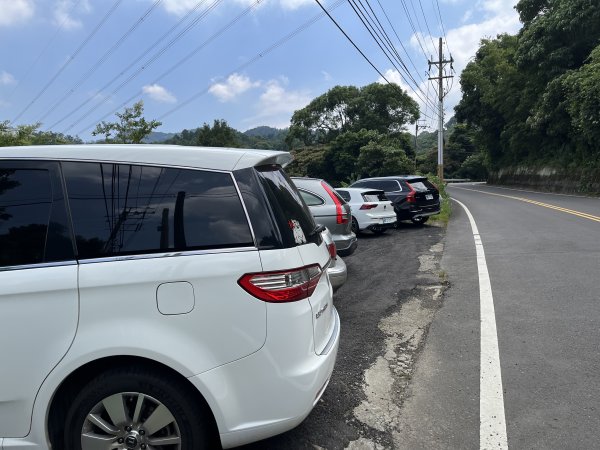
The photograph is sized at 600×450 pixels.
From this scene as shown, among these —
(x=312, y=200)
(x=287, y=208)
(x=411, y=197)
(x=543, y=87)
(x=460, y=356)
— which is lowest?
(x=460, y=356)

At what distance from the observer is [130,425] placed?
2.43 m

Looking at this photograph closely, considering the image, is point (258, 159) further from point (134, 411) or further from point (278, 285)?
point (134, 411)

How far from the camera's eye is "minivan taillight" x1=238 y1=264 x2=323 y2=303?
240cm

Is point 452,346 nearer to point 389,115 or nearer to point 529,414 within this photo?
point 529,414

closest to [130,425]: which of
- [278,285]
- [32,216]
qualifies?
[278,285]

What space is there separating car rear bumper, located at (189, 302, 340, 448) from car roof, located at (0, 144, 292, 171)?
3.02 feet

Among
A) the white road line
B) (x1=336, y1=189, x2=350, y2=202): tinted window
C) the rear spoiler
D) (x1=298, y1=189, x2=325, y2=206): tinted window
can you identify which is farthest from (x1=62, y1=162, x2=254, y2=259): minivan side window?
(x1=336, y1=189, x2=350, y2=202): tinted window

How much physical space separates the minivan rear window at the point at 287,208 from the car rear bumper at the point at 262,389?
442 millimetres

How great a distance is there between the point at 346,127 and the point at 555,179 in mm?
42315

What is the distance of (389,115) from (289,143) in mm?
17452

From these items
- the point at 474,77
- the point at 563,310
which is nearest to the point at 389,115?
the point at 474,77

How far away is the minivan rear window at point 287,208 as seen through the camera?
2.62 metres

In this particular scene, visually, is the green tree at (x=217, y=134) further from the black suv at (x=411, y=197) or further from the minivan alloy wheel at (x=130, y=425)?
the minivan alloy wheel at (x=130, y=425)

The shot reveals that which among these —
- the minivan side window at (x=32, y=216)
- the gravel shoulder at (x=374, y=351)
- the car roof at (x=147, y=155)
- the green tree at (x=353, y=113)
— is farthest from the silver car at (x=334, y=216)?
the green tree at (x=353, y=113)
